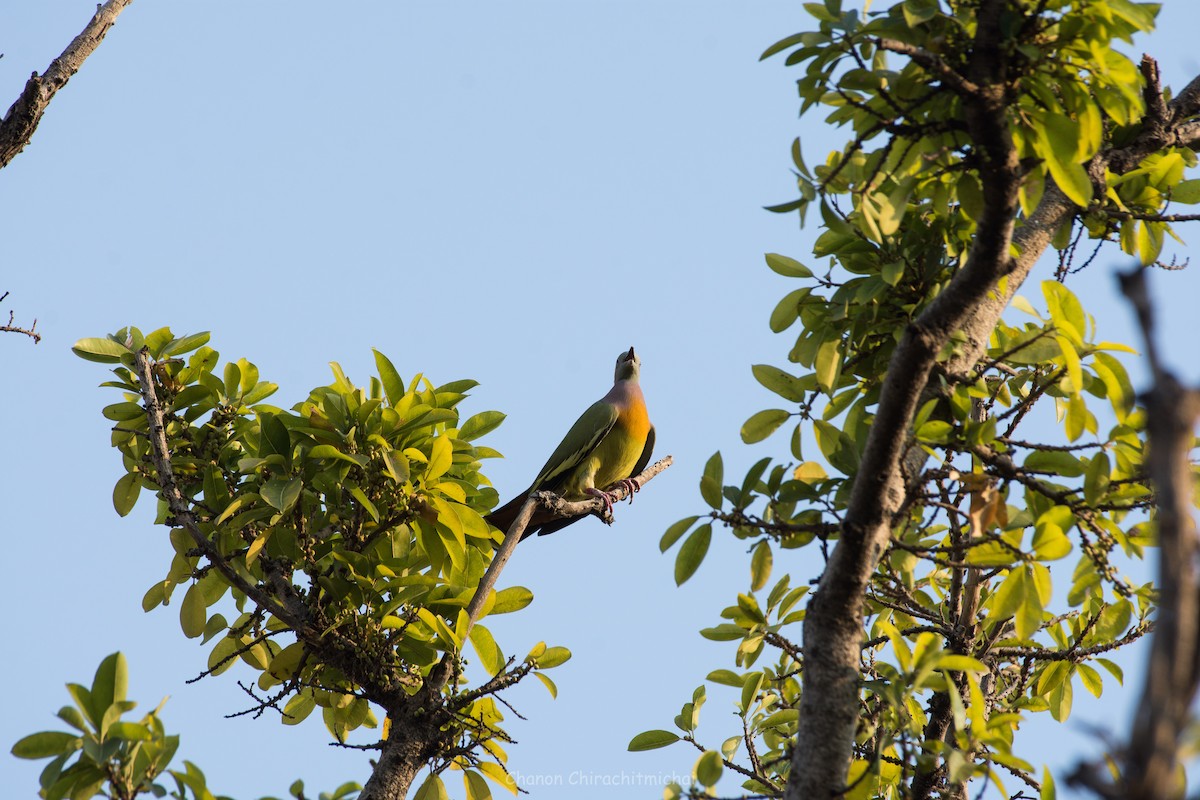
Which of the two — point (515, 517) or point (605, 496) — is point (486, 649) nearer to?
point (515, 517)

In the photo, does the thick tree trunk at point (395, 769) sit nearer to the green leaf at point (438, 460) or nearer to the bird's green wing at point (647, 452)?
the green leaf at point (438, 460)

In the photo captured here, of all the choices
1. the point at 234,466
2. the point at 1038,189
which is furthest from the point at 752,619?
the point at 234,466

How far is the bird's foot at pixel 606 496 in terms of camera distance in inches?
213

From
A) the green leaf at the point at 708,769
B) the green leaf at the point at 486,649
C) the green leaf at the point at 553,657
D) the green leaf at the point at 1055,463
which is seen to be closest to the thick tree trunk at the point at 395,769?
the green leaf at the point at 486,649

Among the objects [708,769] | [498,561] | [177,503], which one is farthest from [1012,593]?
[177,503]

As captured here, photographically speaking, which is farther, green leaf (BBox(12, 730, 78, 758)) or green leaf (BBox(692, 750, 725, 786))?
green leaf (BBox(692, 750, 725, 786))

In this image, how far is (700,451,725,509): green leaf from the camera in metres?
2.46

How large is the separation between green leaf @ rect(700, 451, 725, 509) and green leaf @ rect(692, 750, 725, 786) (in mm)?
575

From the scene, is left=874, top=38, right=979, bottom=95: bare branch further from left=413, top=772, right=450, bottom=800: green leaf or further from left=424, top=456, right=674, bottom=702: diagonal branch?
left=413, top=772, right=450, bottom=800: green leaf

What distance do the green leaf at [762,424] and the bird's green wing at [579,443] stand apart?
11.6 feet

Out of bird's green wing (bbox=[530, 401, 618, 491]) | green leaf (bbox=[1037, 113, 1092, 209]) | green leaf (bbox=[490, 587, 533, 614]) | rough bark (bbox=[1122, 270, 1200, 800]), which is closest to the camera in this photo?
rough bark (bbox=[1122, 270, 1200, 800])

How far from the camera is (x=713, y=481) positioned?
8.10ft

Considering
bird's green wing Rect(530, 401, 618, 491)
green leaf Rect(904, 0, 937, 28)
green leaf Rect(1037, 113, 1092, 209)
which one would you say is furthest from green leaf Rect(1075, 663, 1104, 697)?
bird's green wing Rect(530, 401, 618, 491)

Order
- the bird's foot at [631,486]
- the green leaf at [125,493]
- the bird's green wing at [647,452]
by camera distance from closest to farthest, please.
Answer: the green leaf at [125,493], the bird's foot at [631,486], the bird's green wing at [647,452]
